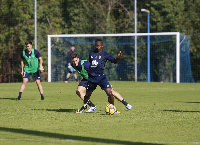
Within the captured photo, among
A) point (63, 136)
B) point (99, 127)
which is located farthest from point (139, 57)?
point (63, 136)

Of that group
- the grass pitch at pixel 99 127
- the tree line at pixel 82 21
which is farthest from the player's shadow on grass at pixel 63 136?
the tree line at pixel 82 21

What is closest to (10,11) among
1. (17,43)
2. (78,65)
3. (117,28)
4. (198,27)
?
(17,43)

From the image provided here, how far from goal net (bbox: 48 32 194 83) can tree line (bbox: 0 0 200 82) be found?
336 centimetres

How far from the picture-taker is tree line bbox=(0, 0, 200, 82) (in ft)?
125

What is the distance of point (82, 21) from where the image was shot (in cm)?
4062

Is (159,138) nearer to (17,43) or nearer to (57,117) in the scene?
(57,117)

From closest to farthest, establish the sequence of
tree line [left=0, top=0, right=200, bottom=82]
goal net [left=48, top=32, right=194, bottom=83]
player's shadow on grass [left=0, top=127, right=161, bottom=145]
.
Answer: player's shadow on grass [left=0, top=127, right=161, bottom=145]
goal net [left=48, top=32, right=194, bottom=83]
tree line [left=0, top=0, right=200, bottom=82]

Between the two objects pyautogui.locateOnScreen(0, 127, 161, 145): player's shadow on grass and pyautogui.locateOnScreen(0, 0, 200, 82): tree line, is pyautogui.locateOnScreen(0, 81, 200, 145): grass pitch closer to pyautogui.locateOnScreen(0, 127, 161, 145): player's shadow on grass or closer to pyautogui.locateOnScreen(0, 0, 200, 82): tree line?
pyautogui.locateOnScreen(0, 127, 161, 145): player's shadow on grass

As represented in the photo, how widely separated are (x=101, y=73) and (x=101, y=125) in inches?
85.4

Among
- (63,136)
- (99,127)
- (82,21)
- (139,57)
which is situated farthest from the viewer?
(82,21)

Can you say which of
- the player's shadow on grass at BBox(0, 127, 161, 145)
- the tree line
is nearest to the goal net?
the tree line

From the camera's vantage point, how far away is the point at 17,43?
128 feet

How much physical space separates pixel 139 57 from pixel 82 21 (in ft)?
25.9

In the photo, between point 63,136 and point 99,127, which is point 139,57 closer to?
point 99,127
